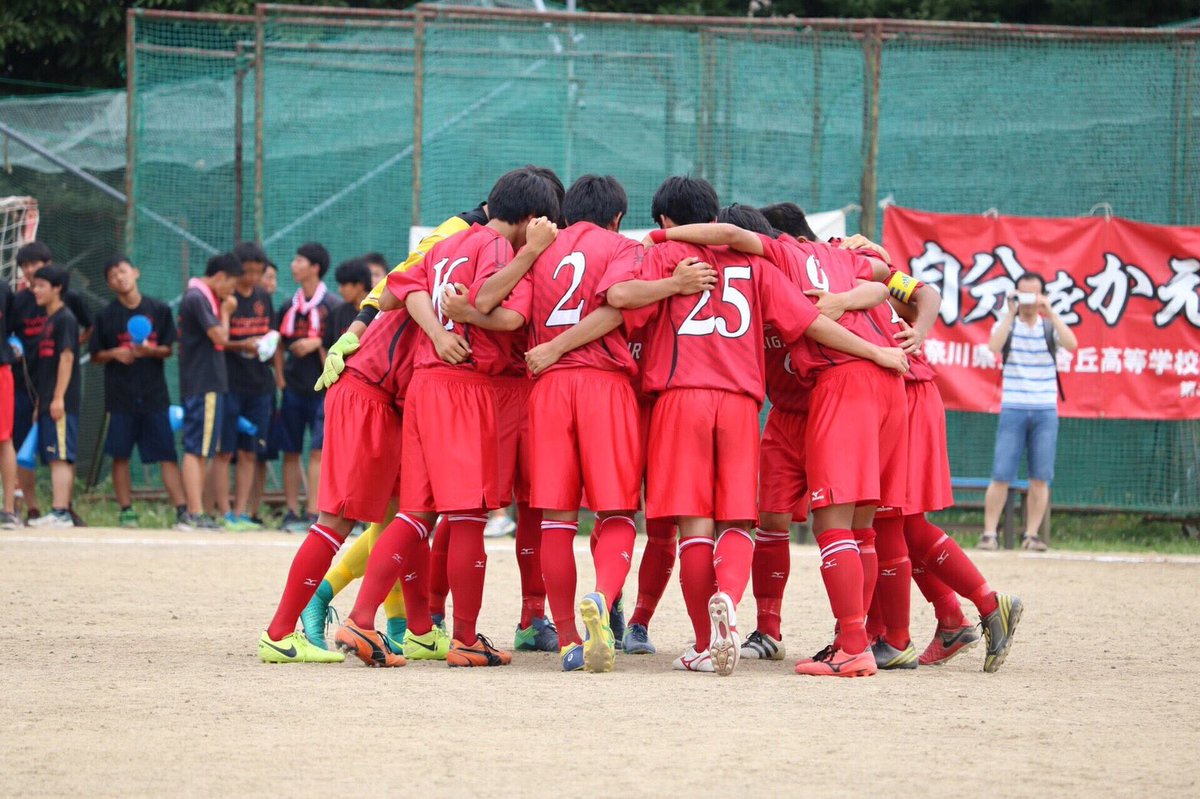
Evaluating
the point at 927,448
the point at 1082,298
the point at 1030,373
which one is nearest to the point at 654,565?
the point at 927,448

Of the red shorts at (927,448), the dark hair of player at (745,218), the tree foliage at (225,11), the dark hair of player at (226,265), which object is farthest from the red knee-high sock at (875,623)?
the tree foliage at (225,11)

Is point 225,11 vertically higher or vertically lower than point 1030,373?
higher

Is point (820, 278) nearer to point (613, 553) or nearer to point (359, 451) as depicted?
point (613, 553)

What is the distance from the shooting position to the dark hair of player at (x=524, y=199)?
6371 millimetres

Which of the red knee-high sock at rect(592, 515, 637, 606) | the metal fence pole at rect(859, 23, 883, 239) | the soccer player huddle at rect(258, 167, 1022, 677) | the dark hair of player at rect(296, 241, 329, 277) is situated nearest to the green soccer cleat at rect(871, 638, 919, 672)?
the soccer player huddle at rect(258, 167, 1022, 677)

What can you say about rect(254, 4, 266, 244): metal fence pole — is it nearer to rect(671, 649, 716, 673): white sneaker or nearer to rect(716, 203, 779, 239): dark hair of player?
rect(716, 203, 779, 239): dark hair of player

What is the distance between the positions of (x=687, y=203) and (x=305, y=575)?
2142 millimetres

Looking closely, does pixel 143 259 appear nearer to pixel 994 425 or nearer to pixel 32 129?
pixel 32 129

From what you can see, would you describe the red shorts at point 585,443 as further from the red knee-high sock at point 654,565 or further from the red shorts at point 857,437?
the red shorts at point 857,437

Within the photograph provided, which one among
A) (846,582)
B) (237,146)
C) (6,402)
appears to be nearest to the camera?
(846,582)

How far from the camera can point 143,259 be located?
532 inches

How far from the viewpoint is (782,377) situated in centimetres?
660

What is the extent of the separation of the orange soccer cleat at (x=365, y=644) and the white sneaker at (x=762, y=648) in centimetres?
153

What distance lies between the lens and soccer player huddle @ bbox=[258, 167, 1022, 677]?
607 cm
